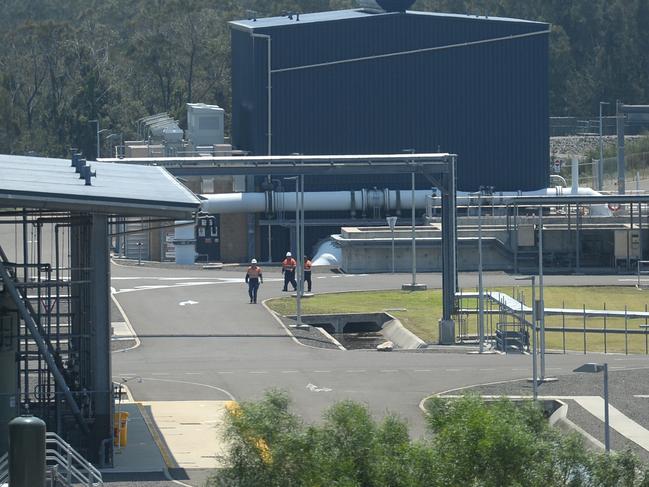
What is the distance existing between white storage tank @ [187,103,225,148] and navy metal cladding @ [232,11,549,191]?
15.7 ft

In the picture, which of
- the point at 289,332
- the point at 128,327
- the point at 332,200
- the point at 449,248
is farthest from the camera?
the point at 332,200

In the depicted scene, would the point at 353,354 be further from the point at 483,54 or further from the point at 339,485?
the point at 483,54

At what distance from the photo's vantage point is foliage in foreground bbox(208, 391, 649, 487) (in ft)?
55.0

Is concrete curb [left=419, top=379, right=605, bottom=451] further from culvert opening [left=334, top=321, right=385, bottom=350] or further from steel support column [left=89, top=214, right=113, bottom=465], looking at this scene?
culvert opening [left=334, top=321, right=385, bottom=350]

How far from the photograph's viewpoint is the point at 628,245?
62.5 m

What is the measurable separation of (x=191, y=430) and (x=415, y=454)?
12.5 m

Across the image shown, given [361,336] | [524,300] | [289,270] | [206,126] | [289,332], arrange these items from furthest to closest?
[206,126], [289,270], [524,300], [361,336], [289,332]

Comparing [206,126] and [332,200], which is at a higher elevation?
[206,126]

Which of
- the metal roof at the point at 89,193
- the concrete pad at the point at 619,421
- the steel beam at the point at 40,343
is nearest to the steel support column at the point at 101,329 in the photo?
the steel beam at the point at 40,343

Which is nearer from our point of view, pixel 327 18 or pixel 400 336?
pixel 400 336

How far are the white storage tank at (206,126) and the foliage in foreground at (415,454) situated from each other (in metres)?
58.4

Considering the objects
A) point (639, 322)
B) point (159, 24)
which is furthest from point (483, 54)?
point (159, 24)

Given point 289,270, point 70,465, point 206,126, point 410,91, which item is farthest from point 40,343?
point 206,126

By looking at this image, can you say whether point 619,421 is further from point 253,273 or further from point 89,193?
point 253,273
